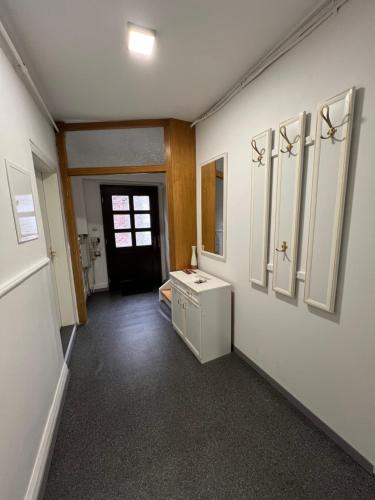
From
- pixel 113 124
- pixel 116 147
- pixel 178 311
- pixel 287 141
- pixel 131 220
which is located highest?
pixel 113 124

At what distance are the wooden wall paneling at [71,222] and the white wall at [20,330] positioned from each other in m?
0.78

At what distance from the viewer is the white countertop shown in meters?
2.13

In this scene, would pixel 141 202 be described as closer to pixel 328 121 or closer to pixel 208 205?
pixel 208 205

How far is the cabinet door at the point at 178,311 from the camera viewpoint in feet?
8.00

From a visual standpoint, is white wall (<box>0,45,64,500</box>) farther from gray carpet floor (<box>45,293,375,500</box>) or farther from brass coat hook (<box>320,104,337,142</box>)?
brass coat hook (<box>320,104,337,142</box>)

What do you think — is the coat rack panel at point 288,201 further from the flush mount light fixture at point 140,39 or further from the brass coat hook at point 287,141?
the flush mount light fixture at point 140,39

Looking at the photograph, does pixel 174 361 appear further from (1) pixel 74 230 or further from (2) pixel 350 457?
(1) pixel 74 230

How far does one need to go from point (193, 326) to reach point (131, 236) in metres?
2.72

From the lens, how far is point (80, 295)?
9.50ft

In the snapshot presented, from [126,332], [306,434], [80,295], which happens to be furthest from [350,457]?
[80,295]

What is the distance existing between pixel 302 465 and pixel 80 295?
9.06 feet

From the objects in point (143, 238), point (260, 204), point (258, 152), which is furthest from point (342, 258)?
point (143, 238)

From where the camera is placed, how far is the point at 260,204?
5.86 feet

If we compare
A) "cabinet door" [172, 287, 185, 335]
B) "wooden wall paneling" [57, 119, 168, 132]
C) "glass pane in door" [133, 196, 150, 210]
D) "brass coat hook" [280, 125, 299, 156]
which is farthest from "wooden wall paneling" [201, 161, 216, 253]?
"glass pane in door" [133, 196, 150, 210]
